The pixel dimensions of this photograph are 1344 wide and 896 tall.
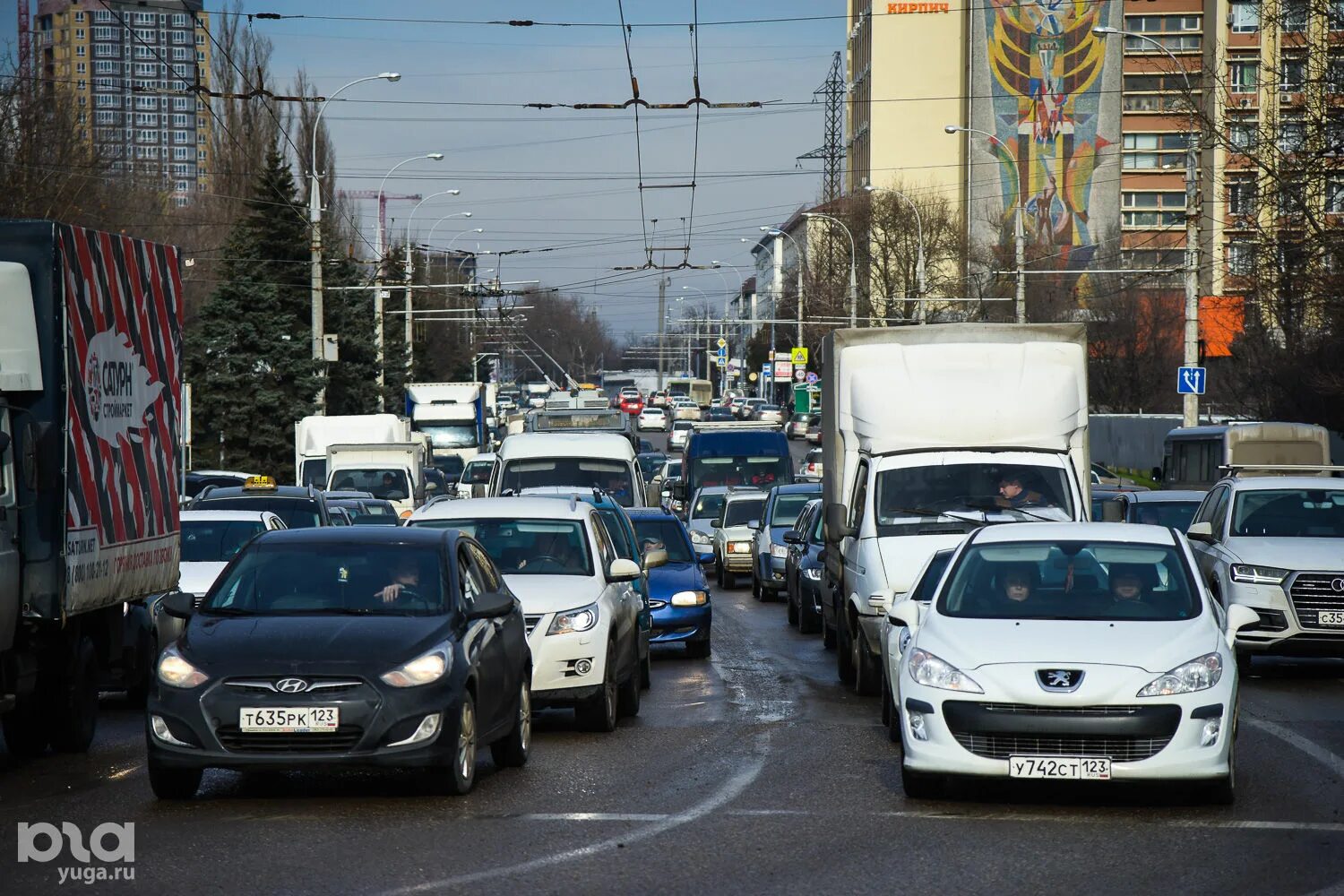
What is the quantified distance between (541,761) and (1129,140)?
11569 centimetres

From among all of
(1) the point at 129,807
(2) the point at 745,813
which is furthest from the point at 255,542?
(2) the point at 745,813

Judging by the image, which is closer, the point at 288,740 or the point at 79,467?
the point at 288,740

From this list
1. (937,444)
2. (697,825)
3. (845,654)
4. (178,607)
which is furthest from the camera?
(845,654)

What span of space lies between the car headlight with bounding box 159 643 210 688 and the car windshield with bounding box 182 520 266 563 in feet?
27.4

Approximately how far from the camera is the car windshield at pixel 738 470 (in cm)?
4006

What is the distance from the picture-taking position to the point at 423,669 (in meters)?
9.67

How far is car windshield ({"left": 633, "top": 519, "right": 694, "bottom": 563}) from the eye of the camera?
70.6 ft

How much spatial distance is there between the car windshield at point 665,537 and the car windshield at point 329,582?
10.6 m

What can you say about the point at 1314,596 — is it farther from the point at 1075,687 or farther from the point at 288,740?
the point at 288,740

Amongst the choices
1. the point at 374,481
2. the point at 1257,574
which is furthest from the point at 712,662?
the point at 374,481

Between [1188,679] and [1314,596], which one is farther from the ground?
[1188,679]

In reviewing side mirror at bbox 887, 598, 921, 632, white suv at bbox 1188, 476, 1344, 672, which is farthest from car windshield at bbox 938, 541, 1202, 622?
white suv at bbox 1188, 476, 1344, 672

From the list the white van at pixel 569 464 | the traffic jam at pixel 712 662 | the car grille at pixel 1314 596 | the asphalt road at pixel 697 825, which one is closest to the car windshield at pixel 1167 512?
the traffic jam at pixel 712 662

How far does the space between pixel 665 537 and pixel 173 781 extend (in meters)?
12.6
